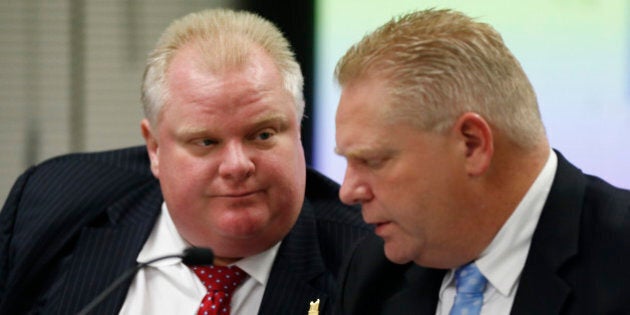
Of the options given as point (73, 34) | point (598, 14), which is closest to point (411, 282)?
point (598, 14)

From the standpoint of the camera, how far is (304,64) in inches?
148

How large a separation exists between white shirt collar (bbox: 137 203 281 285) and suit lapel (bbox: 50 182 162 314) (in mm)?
23

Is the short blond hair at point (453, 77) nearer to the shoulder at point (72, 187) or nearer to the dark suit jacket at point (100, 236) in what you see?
the dark suit jacket at point (100, 236)

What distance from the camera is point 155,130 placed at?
8.89 feet

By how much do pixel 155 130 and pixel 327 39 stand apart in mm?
1123

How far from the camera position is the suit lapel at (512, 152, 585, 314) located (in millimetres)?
2035

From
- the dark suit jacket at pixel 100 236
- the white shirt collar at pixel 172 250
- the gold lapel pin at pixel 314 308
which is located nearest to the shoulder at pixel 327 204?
the dark suit jacket at pixel 100 236

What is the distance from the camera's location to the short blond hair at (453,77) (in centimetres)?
205

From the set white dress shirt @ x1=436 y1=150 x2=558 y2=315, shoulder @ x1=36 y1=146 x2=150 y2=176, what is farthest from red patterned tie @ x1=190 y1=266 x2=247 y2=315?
white dress shirt @ x1=436 y1=150 x2=558 y2=315

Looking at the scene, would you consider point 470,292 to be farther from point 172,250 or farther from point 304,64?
point 304,64

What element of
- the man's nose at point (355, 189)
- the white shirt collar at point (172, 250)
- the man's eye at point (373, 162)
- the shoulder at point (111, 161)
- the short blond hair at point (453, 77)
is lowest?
the white shirt collar at point (172, 250)

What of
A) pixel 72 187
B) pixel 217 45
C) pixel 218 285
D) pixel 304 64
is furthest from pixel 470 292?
pixel 304 64

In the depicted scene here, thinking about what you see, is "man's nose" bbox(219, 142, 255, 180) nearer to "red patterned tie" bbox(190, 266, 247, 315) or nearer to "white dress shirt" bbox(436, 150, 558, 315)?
"red patterned tie" bbox(190, 266, 247, 315)

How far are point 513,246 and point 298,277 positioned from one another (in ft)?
2.22
